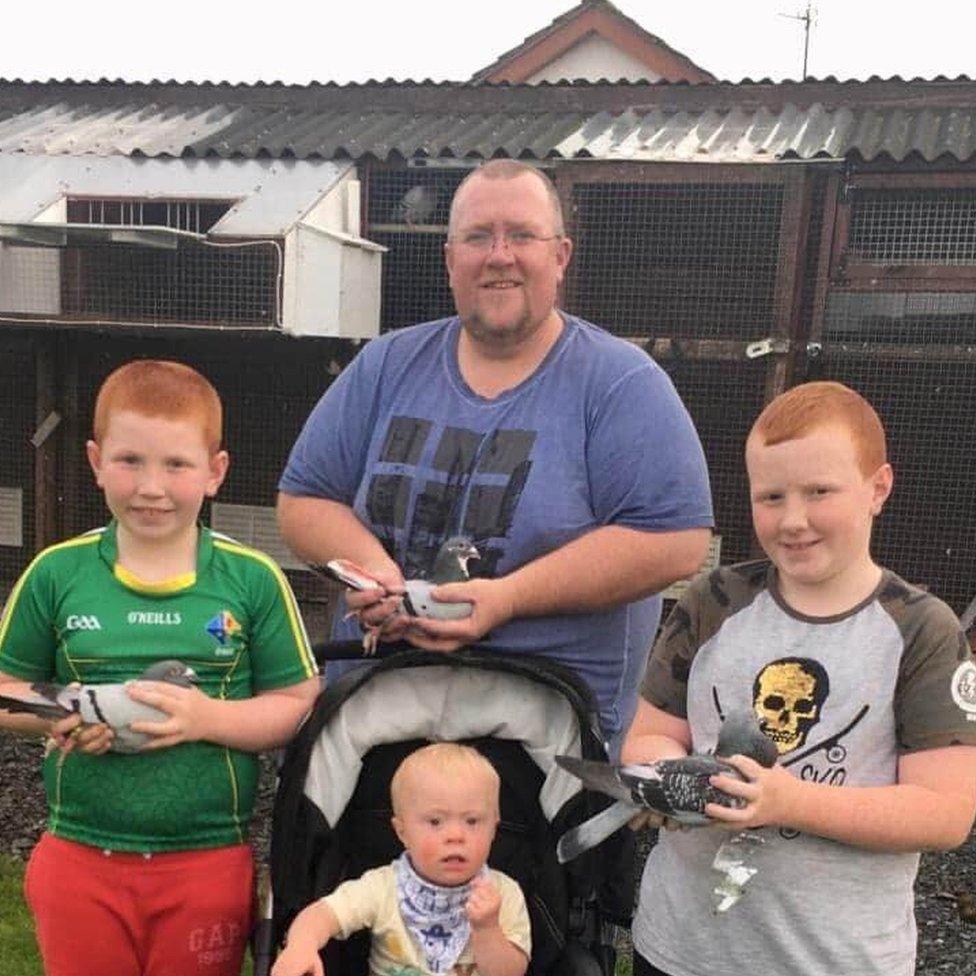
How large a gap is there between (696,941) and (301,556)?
39.5 inches

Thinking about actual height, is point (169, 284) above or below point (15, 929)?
above

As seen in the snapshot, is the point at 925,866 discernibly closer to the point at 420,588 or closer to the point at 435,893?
the point at 435,893

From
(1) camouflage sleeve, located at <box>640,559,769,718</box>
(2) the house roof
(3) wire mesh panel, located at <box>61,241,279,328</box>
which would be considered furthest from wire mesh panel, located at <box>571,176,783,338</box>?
(2) the house roof

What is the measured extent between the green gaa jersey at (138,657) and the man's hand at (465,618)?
0.80 ft

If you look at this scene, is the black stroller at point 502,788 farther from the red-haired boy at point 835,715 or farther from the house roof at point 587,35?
the house roof at point 587,35

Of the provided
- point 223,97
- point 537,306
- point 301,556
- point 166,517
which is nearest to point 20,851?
point 301,556

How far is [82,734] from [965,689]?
121cm

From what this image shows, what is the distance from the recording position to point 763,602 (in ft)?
5.00

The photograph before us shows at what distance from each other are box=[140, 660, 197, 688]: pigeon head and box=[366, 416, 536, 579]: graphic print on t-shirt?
17.6 inches

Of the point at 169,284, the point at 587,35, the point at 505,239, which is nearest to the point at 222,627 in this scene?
the point at 505,239

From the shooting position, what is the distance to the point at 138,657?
1.70m

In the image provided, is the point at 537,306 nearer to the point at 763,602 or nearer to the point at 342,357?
the point at 763,602

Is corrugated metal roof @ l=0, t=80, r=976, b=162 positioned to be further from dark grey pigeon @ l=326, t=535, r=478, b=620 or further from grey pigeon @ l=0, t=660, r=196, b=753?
grey pigeon @ l=0, t=660, r=196, b=753

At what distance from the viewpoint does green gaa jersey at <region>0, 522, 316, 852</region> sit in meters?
1.70
